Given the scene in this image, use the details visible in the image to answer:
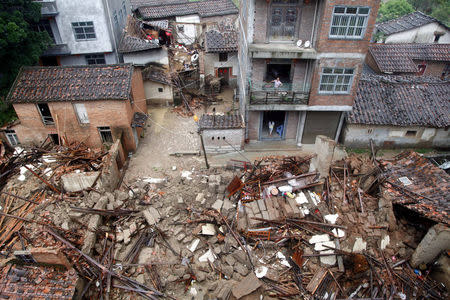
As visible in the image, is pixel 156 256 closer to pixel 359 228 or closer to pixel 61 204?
pixel 61 204

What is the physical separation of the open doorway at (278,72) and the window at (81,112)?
1311 cm

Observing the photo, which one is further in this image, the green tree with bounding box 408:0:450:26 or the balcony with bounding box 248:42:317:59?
the green tree with bounding box 408:0:450:26

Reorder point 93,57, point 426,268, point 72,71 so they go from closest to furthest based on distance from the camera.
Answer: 1. point 426,268
2. point 72,71
3. point 93,57

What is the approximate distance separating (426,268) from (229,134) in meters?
13.5

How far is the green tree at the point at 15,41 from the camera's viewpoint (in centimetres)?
1842

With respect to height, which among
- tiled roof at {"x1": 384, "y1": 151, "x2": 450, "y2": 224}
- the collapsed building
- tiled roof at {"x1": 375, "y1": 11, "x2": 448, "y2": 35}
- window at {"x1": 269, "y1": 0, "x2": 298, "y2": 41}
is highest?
window at {"x1": 269, "y1": 0, "x2": 298, "y2": 41}

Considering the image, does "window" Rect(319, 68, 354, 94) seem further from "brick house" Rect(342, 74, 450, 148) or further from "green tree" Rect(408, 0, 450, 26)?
"green tree" Rect(408, 0, 450, 26)

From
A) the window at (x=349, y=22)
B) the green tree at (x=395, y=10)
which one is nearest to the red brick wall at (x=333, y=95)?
the window at (x=349, y=22)

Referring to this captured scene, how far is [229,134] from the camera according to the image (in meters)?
20.3

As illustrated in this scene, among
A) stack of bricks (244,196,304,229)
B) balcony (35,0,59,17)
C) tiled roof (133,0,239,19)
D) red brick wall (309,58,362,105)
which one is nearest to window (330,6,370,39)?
red brick wall (309,58,362,105)

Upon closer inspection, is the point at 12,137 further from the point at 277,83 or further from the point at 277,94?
the point at 277,83

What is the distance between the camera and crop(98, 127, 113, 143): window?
19.9m

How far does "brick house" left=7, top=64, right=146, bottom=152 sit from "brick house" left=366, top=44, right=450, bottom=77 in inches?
924

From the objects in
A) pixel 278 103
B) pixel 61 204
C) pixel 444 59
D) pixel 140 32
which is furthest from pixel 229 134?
pixel 444 59
